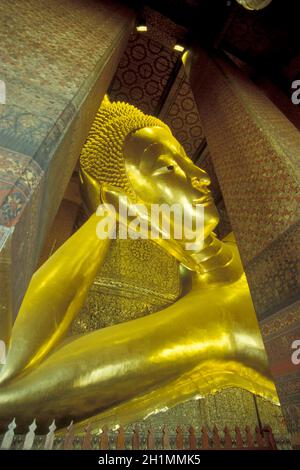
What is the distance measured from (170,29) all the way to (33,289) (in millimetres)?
2500

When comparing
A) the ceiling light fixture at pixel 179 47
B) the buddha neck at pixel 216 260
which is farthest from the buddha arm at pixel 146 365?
the ceiling light fixture at pixel 179 47

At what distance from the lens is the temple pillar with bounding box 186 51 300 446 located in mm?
1029

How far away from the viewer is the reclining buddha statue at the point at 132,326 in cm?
123

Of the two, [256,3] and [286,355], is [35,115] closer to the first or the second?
[286,355]

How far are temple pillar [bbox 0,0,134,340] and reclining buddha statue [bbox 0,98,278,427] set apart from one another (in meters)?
0.39

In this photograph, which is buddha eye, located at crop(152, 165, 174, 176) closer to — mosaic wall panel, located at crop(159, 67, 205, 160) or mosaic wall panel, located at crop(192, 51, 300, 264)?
mosaic wall panel, located at crop(192, 51, 300, 264)

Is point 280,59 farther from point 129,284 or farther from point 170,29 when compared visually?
point 129,284

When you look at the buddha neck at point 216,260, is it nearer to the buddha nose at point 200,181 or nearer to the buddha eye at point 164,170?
the buddha nose at point 200,181

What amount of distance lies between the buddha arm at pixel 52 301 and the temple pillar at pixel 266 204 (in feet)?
2.58

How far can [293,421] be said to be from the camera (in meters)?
0.91

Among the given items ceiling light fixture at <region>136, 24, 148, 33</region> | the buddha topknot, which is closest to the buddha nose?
the buddha topknot

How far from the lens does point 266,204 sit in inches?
53.5

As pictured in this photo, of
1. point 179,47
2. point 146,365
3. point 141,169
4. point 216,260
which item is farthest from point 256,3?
point 146,365

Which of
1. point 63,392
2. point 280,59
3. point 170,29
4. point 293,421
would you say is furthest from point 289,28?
point 63,392
